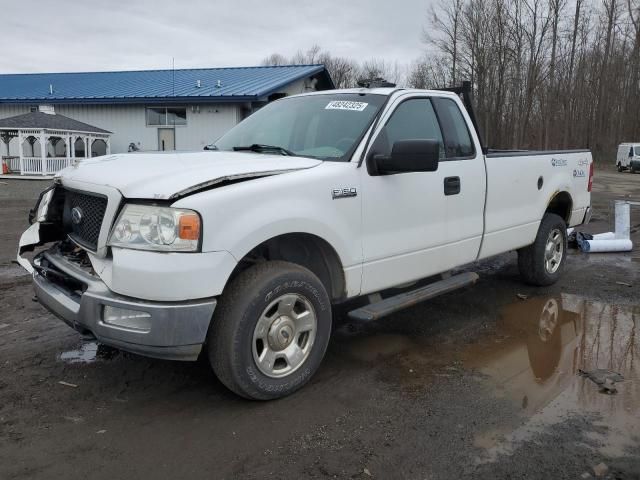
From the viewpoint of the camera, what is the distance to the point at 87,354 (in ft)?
14.0

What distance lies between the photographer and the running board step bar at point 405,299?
387 centimetres

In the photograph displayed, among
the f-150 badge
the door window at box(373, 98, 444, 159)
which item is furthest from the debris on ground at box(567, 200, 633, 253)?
the f-150 badge

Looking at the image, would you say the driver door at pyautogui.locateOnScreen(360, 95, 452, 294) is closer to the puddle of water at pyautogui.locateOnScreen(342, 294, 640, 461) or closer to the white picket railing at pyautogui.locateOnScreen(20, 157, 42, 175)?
the puddle of water at pyautogui.locateOnScreen(342, 294, 640, 461)

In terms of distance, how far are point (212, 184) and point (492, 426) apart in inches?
85.6

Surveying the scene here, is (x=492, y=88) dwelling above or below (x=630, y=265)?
above

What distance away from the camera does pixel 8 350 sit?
14.2ft

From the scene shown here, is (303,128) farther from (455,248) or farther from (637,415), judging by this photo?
(637,415)

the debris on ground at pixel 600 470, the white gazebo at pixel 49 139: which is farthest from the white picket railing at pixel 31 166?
the debris on ground at pixel 600 470

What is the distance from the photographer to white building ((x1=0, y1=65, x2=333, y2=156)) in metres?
23.8

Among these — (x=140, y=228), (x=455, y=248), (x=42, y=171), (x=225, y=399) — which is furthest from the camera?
(x=42, y=171)

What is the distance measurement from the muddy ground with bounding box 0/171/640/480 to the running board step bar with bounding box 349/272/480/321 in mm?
460

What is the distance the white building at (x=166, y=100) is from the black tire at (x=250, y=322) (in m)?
19.0

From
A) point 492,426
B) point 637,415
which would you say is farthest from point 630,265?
point 492,426

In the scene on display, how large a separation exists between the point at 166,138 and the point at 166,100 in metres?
1.75
